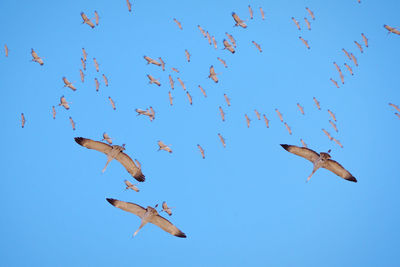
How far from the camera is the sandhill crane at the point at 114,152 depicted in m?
18.8

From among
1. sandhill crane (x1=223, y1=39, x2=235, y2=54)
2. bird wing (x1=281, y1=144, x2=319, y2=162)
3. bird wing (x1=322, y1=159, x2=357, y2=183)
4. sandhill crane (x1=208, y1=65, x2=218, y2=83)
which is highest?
sandhill crane (x1=223, y1=39, x2=235, y2=54)

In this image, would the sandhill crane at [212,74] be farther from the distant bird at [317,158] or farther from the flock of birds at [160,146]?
the distant bird at [317,158]

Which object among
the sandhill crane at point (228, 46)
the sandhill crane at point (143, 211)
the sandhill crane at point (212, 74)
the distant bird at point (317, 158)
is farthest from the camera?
the sandhill crane at point (228, 46)

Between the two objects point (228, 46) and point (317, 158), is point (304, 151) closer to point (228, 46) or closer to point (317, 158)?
point (317, 158)

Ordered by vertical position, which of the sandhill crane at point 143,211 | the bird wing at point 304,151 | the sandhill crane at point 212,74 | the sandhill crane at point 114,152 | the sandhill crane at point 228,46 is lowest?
the sandhill crane at point 143,211

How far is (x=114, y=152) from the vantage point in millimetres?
19031

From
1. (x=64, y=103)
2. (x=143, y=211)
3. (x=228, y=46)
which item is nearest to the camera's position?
(x=143, y=211)

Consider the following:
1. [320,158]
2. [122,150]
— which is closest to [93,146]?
[122,150]

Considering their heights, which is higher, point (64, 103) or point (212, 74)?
point (212, 74)

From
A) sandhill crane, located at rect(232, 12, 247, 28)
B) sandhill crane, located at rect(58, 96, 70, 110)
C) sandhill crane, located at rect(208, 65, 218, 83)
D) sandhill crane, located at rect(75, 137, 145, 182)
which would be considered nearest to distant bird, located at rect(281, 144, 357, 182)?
sandhill crane, located at rect(75, 137, 145, 182)

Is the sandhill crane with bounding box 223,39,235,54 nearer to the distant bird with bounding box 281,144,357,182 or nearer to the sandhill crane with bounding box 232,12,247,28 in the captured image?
the sandhill crane with bounding box 232,12,247,28

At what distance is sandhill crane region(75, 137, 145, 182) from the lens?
61.7ft

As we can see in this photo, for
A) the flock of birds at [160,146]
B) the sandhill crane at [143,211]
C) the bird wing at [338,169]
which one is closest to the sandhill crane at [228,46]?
the flock of birds at [160,146]

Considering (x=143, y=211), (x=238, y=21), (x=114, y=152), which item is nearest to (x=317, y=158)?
(x=143, y=211)
